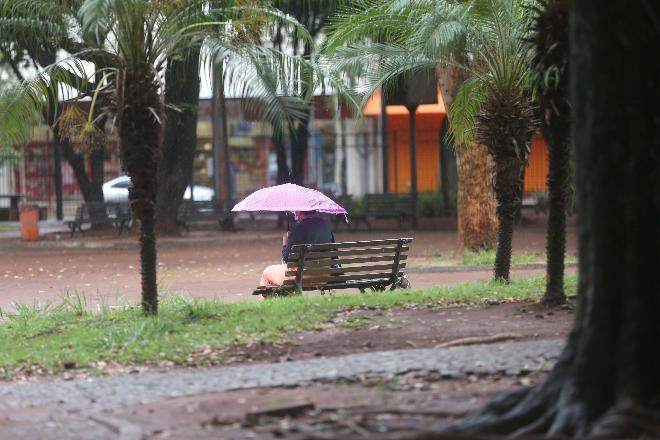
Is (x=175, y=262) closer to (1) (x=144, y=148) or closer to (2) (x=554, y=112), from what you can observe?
(1) (x=144, y=148)

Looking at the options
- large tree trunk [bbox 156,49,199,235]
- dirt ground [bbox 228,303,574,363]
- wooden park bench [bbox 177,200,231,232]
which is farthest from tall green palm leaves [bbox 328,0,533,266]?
wooden park bench [bbox 177,200,231,232]

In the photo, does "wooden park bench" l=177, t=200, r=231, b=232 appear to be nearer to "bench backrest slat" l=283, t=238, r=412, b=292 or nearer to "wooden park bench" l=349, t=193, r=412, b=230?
"wooden park bench" l=349, t=193, r=412, b=230

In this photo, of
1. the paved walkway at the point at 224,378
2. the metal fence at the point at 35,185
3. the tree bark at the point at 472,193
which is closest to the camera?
the paved walkway at the point at 224,378

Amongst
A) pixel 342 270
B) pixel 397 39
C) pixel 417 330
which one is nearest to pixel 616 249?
pixel 417 330

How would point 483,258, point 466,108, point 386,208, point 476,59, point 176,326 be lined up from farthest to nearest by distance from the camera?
point 386,208
point 483,258
point 466,108
point 476,59
point 176,326

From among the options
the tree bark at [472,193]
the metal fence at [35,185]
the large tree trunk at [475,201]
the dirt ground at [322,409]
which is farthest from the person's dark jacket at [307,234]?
the metal fence at [35,185]

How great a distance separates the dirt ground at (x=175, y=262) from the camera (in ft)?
51.7

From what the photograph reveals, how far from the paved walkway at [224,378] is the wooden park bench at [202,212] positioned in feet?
67.1

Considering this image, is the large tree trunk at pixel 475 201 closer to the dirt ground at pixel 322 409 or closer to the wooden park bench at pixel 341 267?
the wooden park bench at pixel 341 267

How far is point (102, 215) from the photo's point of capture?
27594 mm

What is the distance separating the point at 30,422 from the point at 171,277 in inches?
430

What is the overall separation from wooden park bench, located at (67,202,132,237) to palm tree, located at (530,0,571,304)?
711 inches

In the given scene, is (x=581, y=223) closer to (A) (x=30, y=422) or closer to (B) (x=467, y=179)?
(A) (x=30, y=422)

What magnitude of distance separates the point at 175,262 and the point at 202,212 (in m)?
7.98
